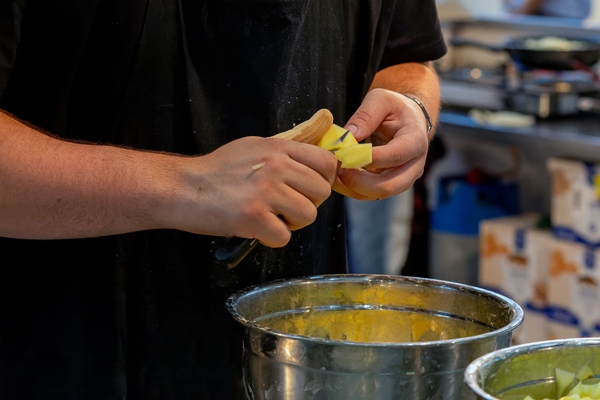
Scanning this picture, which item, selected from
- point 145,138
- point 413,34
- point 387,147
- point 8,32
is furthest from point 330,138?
point 413,34

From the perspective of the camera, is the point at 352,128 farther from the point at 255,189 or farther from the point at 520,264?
the point at 520,264

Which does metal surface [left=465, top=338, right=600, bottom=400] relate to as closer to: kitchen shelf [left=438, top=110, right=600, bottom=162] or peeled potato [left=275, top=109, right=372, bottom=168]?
peeled potato [left=275, top=109, right=372, bottom=168]

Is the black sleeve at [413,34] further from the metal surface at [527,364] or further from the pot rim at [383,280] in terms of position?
the metal surface at [527,364]

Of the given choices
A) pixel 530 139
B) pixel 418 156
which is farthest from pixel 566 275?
pixel 418 156

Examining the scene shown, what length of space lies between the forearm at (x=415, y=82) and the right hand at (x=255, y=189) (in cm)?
49

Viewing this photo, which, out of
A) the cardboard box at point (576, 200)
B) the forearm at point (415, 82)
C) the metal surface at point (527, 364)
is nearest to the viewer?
the metal surface at point (527, 364)

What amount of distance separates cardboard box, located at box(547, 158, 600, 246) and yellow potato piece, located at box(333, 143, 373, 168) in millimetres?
1908

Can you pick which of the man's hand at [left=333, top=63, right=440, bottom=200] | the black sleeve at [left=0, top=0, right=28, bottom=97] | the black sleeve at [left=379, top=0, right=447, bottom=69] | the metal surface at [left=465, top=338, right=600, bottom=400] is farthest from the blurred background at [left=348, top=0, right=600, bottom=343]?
the black sleeve at [left=0, top=0, right=28, bottom=97]

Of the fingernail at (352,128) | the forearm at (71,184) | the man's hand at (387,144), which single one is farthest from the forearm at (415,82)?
the forearm at (71,184)

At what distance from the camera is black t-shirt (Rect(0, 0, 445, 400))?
1.22 metres

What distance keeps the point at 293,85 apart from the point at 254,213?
0.35 m

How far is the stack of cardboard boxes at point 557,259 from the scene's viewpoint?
2902 mm

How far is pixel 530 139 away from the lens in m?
3.12

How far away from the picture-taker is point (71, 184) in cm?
108
